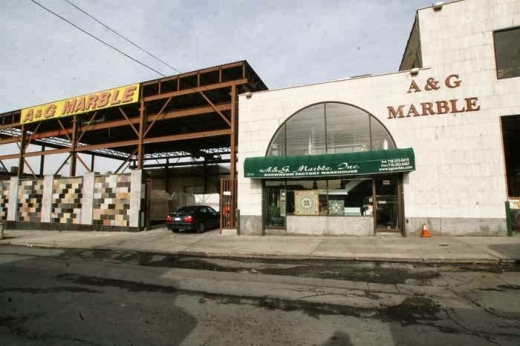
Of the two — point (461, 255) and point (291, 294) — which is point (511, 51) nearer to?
point (461, 255)

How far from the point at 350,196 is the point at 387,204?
1.59 m

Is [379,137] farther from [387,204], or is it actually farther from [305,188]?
[305,188]

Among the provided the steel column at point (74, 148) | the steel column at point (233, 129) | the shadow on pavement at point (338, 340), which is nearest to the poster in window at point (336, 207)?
the steel column at point (233, 129)

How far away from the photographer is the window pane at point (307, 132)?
508 inches

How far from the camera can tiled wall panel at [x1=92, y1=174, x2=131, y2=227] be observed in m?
16.2

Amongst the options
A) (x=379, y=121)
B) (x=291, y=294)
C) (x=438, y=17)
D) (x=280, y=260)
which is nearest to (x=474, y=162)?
(x=379, y=121)

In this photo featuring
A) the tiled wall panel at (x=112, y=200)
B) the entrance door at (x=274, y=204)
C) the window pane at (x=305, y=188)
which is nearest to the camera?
the window pane at (x=305, y=188)

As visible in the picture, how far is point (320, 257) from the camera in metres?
8.50

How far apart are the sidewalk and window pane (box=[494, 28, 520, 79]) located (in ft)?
21.5

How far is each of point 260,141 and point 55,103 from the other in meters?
18.9

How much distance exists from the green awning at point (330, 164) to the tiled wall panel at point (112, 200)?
8.19 metres

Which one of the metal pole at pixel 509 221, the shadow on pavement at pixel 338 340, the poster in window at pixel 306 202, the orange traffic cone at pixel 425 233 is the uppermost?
the poster in window at pixel 306 202

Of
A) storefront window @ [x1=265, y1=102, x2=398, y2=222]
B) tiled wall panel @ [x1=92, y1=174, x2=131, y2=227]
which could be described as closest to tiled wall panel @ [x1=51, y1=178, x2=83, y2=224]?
tiled wall panel @ [x1=92, y1=174, x2=131, y2=227]

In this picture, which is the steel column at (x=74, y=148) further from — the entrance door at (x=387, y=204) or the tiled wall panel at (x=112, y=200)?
the entrance door at (x=387, y=204)
